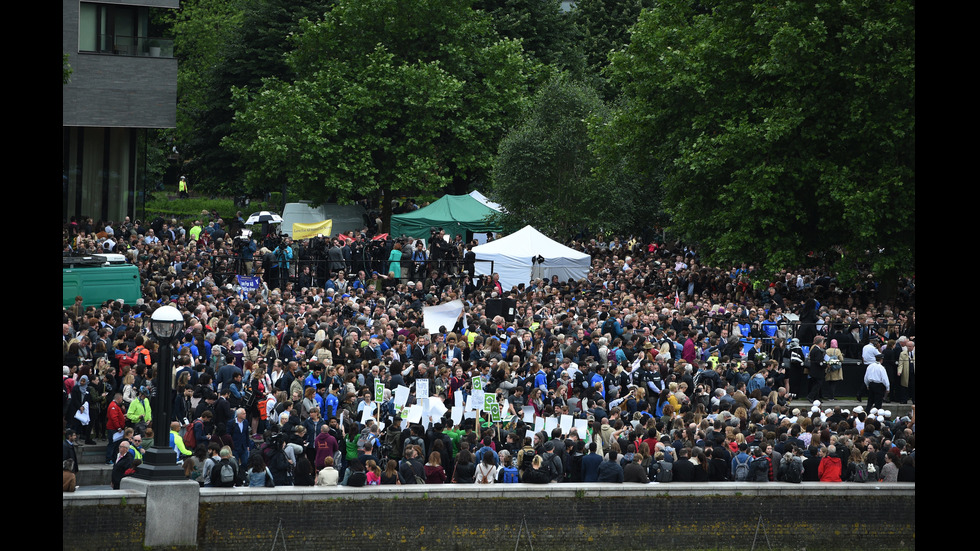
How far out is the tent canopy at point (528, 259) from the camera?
36000mm

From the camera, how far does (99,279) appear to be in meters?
28.5

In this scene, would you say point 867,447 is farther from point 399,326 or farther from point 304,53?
point 304,53

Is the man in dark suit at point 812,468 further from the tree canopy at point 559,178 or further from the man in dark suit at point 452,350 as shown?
the tree canopy at point 559,178

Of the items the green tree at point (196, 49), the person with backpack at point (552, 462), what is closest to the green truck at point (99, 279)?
the person with backpack at point (552, 462)

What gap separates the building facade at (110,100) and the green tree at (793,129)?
63.1 feet

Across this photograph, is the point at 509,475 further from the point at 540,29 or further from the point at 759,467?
the point at 540,29

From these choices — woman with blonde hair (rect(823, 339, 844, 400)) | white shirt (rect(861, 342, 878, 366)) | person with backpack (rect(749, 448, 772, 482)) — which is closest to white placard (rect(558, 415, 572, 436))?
person with backpack (rect(749, 448, 772, 482))

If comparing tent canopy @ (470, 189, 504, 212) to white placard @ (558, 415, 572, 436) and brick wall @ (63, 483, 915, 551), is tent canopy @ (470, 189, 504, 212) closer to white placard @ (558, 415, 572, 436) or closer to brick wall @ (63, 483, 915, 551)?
white placard @ (558, 415, 572, 436)

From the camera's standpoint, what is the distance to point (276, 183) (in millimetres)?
55031

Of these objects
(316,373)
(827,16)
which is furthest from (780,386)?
(827,16)

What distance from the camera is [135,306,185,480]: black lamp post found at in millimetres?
14797

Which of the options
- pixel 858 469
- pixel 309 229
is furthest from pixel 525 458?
pixel 309 229

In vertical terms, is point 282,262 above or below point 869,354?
above

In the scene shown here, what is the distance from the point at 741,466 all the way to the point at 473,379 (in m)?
4.86
